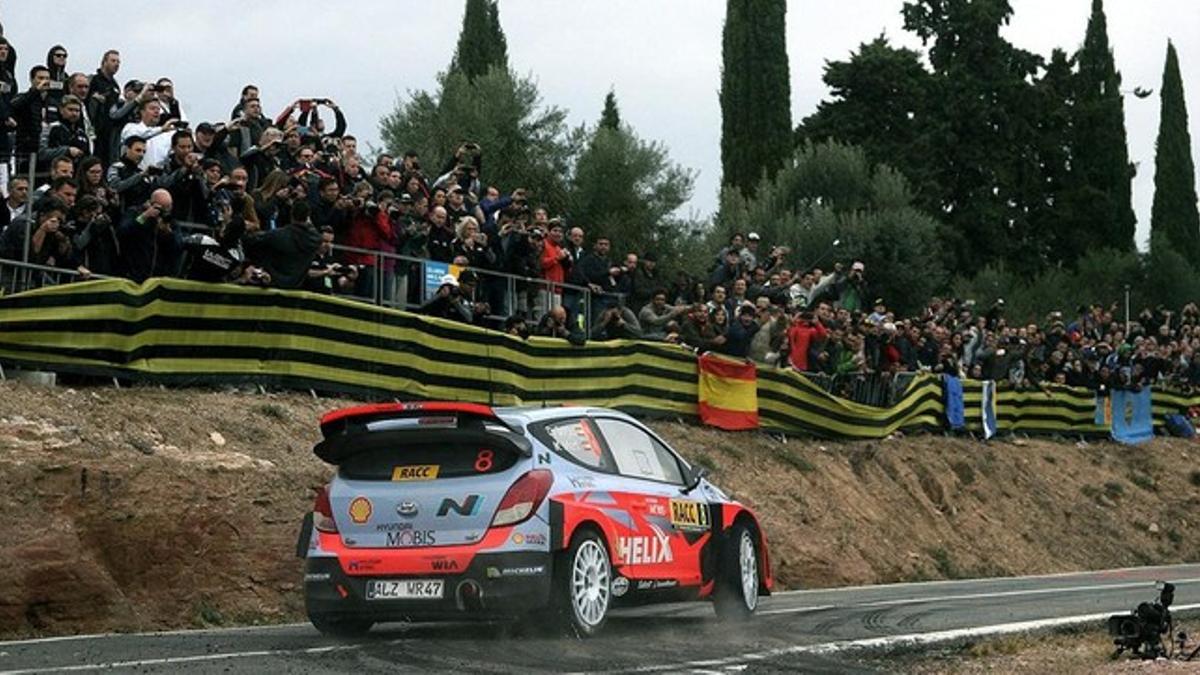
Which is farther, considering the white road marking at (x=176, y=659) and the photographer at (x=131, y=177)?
the photographer at (x=131, y=177)

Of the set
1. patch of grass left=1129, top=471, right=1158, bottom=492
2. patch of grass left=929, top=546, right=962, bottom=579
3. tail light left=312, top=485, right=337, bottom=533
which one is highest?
tail light left=312, top=485, right=337, bottom=533

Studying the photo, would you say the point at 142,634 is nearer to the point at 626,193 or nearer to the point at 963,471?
the point at 963,471

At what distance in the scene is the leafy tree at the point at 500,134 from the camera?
44.8 meters

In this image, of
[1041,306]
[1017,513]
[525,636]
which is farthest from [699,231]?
[525,636]

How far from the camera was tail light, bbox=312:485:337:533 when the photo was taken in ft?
44.9

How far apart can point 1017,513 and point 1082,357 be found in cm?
650

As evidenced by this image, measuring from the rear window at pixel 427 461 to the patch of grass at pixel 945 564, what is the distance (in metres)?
16.8

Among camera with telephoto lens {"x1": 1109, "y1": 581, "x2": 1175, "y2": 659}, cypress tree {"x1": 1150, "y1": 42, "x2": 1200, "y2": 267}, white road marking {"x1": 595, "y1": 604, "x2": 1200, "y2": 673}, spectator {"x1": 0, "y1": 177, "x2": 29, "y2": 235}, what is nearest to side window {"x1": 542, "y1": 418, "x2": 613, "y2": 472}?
white road marking {"x1": 595, "y1": 604, "x2": 1200, "y2": 673}

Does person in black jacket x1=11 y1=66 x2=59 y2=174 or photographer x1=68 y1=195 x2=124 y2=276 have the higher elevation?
person in black jacket x1=11 y1=66 x2=59 y2=174

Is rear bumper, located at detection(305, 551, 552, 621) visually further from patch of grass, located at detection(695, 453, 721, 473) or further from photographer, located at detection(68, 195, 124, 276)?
patch of grass, located at detection(695, 453, 721, 473)

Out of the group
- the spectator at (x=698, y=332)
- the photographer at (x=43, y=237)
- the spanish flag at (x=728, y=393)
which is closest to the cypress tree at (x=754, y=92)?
the spanish flag at (x=728, y=393)

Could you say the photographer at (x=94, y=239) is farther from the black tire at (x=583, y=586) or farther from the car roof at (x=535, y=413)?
the black tire at (x=583, y=586)

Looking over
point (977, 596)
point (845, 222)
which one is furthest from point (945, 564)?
point (845, 222)

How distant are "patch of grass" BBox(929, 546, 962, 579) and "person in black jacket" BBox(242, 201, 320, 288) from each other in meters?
13.4
